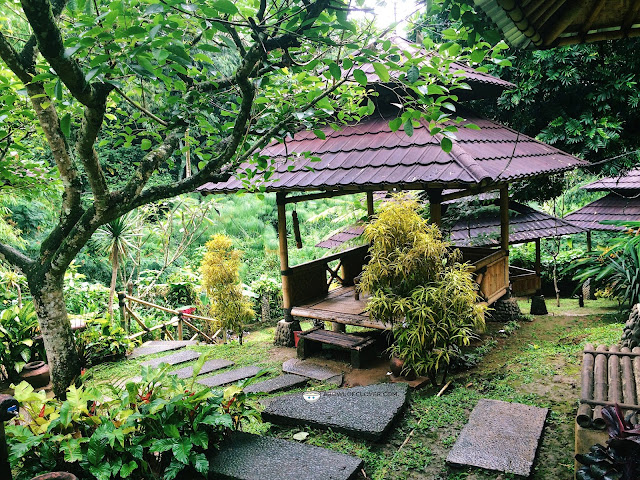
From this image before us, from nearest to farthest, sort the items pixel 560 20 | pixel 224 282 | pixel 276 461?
pixel 560 20
pixel 276 461
pixel 224 282

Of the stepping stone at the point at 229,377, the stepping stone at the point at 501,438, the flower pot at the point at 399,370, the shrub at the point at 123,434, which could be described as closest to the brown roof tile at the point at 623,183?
the flower pot at the point at 399,370

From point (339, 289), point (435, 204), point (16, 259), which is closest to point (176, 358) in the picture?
point (339, 289)

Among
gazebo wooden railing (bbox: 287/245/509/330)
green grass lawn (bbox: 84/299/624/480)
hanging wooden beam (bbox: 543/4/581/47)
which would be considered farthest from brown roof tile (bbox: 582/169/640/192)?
hanging wooden beam (bbox: 543/4/581/47)

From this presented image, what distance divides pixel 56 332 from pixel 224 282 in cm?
455

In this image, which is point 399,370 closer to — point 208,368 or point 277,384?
point 277,384

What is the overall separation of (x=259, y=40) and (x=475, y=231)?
782 cm

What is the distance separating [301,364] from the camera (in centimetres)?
662

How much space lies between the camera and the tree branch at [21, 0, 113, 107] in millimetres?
2678

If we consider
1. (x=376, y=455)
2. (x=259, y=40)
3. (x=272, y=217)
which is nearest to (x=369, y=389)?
(x=376, y=455)

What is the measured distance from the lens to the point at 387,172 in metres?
5.78

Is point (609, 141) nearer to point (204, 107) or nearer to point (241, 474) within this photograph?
point (204, 107)

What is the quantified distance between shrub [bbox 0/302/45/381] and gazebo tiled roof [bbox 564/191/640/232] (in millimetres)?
12325

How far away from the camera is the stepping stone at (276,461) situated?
329cm

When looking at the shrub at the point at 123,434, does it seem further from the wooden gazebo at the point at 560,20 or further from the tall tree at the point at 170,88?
the wooden gazebo at the point at 560,20
